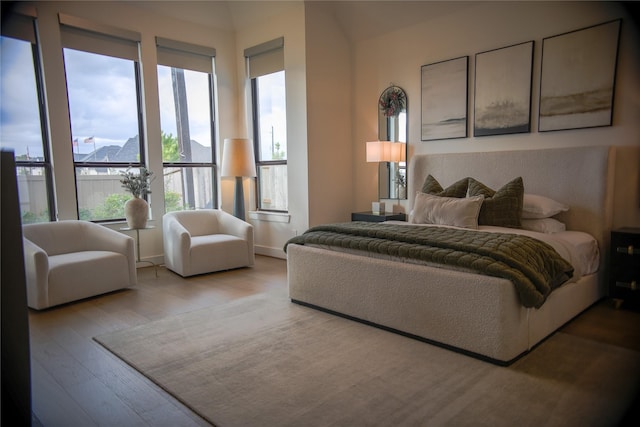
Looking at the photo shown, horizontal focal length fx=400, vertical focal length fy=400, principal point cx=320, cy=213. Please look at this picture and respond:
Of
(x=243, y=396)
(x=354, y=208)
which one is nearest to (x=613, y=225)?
(x=354, y=208)

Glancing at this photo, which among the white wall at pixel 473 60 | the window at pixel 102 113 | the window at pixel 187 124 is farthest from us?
the window at pixel 187 124

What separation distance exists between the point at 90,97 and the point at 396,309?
164 inches

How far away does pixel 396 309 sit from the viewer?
9.02 ft

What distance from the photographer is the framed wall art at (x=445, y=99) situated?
14.2 feet

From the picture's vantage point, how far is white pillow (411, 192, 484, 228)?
3506 millimetres

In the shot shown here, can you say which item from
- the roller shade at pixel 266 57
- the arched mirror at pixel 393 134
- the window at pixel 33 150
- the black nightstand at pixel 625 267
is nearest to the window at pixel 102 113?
the window at pixel 33 150

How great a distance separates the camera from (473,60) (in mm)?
4211

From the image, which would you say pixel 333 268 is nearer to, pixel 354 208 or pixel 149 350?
pixel 149 350

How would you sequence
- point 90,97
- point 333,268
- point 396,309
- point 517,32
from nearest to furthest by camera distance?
point 396,309 < point 333,268 < point 517,32 < point 90,97

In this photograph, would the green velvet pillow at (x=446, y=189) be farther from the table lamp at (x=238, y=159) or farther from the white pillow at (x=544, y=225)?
the table lamp at (x=238, y=159)

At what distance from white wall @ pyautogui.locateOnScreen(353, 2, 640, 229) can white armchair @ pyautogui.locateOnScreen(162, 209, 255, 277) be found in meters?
1.68

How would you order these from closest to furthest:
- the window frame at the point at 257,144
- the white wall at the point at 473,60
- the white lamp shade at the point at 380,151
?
the white wall at the point at 473,60, the white lamp shade at the point at 380,151, the window frame at the point at 257,144

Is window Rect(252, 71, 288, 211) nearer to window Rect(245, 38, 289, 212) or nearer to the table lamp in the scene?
window Rect(245, 38, 289, 212)

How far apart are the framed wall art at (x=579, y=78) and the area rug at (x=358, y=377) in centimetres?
197
